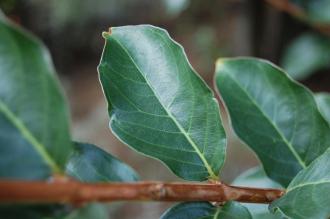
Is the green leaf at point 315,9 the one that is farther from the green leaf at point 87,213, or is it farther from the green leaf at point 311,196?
the green leaf at point 87,213

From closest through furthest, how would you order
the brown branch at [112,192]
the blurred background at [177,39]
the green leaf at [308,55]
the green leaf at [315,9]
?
the brown branch at [112,192] → the green leaf at [315,9] → the green leaf at [308,55] → the blurred background at [177,39]

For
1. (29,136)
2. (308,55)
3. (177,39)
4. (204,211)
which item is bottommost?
(177,39)

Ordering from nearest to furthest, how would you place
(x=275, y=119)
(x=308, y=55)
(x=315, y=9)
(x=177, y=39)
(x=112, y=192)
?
(x=112, y=192)
(x=275, y=119)
(x=315, y=9)
(x=308, y=55)
(x=177, y=39)

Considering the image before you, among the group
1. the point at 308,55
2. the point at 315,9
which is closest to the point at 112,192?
the point at 315,9

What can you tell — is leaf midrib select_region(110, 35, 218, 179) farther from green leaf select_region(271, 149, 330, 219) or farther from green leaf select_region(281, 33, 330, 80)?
green leaf select_region(281, 33, 330, 80)

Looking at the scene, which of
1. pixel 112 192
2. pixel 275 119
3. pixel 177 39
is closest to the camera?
pixel 112 192

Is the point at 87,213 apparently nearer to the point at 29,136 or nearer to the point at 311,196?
the point at 29,136

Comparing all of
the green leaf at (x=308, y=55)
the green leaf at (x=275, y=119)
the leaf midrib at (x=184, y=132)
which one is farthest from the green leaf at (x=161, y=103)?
the green leaf at (x=308, y=55)
